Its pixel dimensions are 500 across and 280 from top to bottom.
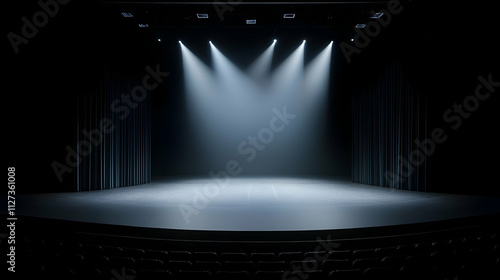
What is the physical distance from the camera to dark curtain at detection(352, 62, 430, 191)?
232 inches

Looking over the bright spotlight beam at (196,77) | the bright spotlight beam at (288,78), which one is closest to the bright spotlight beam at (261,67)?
the bright spotlight beam at (288,78)

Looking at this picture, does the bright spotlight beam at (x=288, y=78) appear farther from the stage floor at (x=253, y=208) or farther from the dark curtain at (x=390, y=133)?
the stage floor at (x=253, y=208)

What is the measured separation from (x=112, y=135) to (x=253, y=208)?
360 centimetres

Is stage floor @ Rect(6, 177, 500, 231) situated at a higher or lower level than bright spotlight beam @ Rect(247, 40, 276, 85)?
Result: lower

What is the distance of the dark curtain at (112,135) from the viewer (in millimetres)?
5855

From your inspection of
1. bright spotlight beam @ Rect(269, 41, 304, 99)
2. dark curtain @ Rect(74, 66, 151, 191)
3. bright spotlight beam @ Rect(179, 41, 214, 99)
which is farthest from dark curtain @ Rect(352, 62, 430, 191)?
dark curtain @ Rect(74, 66, 151, 191)

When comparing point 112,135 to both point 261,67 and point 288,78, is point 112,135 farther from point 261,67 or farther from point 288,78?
point 288,78

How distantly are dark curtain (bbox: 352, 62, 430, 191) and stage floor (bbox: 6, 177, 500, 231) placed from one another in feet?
1.88

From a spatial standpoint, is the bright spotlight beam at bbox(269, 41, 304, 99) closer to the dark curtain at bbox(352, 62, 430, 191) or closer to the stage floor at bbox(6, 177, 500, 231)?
the dark curtain at bbox(352, 62, 430, 191)

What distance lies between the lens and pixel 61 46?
556 centimetres

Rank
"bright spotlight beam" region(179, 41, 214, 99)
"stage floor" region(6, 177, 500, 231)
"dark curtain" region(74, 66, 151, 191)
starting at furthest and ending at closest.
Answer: "bright spotlight beam" region(179, 41, 214, 99) → "dark curtain" region(74, 66, 151, 191) → "stage floor" region(6, 177, 500, 231)

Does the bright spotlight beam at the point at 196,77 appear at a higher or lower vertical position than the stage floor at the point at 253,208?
higher

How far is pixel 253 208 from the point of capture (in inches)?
161

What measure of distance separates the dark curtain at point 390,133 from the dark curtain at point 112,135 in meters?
4.75
